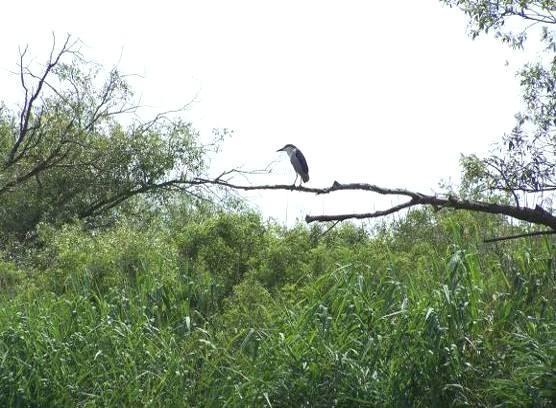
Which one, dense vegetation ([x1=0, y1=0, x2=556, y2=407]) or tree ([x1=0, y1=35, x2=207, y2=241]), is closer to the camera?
dense vegetation ([x1=0, y1=0, x2=556, y2=407])

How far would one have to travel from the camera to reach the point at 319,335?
261 inches

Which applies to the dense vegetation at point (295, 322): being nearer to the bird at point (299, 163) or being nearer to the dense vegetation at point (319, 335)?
the dense vegetation at point (319, 335)

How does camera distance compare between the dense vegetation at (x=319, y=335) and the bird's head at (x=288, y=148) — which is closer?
the dense vegetation at (x=319, y=335)

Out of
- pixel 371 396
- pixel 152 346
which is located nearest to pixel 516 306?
pixel 371 396

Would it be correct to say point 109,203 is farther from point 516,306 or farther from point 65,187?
point 516,306

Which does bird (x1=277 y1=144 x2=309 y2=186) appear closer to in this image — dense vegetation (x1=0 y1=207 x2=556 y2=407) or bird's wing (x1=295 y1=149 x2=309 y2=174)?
bird's wing (x1=295 y1=149 x2=309 y2=174)

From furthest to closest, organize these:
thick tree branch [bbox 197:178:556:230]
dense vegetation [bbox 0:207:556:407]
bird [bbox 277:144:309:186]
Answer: bird [bbox 277:144:309:186]
dense vegetation [bbox 0:207:556:407]
thick tree branch [bbox 197:178:556:230]

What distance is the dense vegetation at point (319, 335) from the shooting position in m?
6.21

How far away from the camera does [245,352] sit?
279 inches

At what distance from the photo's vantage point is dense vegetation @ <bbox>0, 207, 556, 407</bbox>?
245 inches

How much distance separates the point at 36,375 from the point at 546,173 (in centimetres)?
699

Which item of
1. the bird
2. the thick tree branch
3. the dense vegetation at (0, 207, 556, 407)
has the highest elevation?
the bird

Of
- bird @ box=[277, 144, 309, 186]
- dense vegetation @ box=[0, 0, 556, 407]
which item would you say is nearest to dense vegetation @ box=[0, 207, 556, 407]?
dense vegetation @ box=[0, 0, 556, 407]

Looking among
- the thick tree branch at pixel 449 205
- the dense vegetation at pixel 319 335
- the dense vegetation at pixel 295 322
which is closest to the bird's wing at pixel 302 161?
the dense vegetation at pixel 295 322
